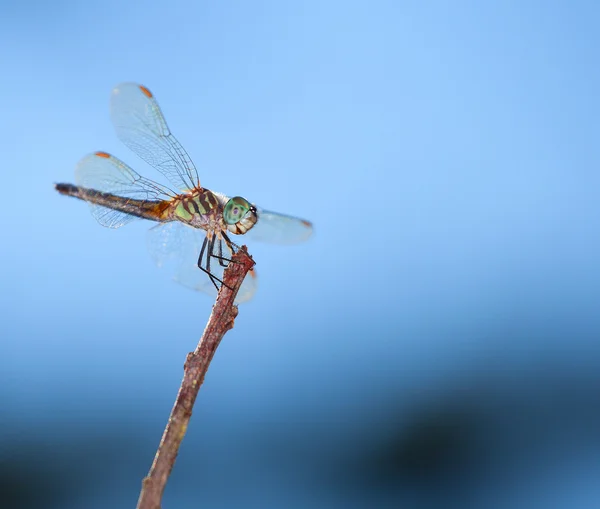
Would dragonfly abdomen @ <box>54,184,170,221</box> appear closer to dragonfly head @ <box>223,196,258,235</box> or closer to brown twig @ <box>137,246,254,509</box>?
dragonfly head @ <box>223,196,258,235</box>

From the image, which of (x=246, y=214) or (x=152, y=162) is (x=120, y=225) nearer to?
(x=152, y=162)

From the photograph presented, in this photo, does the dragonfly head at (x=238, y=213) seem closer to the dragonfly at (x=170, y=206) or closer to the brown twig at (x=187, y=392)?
the dragonfly at (x=170, y=206)

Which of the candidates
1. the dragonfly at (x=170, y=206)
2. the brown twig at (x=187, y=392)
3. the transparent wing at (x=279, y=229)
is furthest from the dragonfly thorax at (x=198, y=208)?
the brown twig at (x=187, y=392)

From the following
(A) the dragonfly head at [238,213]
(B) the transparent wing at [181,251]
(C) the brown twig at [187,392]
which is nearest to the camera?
(C) the brown twig at [187,392]

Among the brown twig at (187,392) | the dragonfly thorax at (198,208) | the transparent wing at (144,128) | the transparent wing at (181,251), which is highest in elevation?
the transparent wing at (144,128)

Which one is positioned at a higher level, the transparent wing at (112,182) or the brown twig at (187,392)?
the transparent wing at (112,182)

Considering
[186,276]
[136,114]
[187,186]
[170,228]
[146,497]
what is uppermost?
[136,114]

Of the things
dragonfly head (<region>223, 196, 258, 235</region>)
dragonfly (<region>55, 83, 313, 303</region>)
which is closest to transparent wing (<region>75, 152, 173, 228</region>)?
dragonfly (<region>55, 83, 313, 303</region>)

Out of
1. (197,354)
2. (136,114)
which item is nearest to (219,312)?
(197,354)
